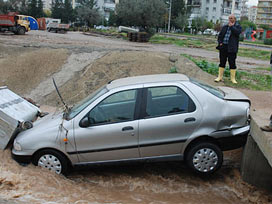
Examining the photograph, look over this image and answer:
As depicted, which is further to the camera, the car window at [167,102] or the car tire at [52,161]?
the car tire at [52,161]

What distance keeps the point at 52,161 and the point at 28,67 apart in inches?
344

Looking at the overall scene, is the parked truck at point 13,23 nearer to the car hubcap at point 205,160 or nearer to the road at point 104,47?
the road at point 104,47

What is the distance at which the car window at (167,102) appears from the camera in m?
5.00

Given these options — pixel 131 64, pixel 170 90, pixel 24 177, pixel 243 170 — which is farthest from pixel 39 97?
pixel 243 170

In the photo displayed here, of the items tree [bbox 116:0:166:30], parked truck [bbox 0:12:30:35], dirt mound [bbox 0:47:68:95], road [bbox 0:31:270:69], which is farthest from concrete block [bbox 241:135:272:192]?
tree [bbox 116:0:166:30]

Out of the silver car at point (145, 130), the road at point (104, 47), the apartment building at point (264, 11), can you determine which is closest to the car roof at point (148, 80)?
the silver car at point (145, 130)

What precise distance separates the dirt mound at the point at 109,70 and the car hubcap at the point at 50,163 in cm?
516

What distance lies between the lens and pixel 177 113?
4.98 metres

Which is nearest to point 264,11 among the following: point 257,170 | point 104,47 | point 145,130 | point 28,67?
point 104,47

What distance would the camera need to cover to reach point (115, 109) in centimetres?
512

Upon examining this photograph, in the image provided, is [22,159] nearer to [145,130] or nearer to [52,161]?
[52,161]

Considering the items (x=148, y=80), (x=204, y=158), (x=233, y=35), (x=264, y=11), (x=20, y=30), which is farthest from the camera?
(x=264, y=11)

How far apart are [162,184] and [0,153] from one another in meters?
2.85

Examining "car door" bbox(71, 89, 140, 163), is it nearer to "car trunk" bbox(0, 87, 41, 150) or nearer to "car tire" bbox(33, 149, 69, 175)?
"car tire" bbox(33, 149, 69, 175)
